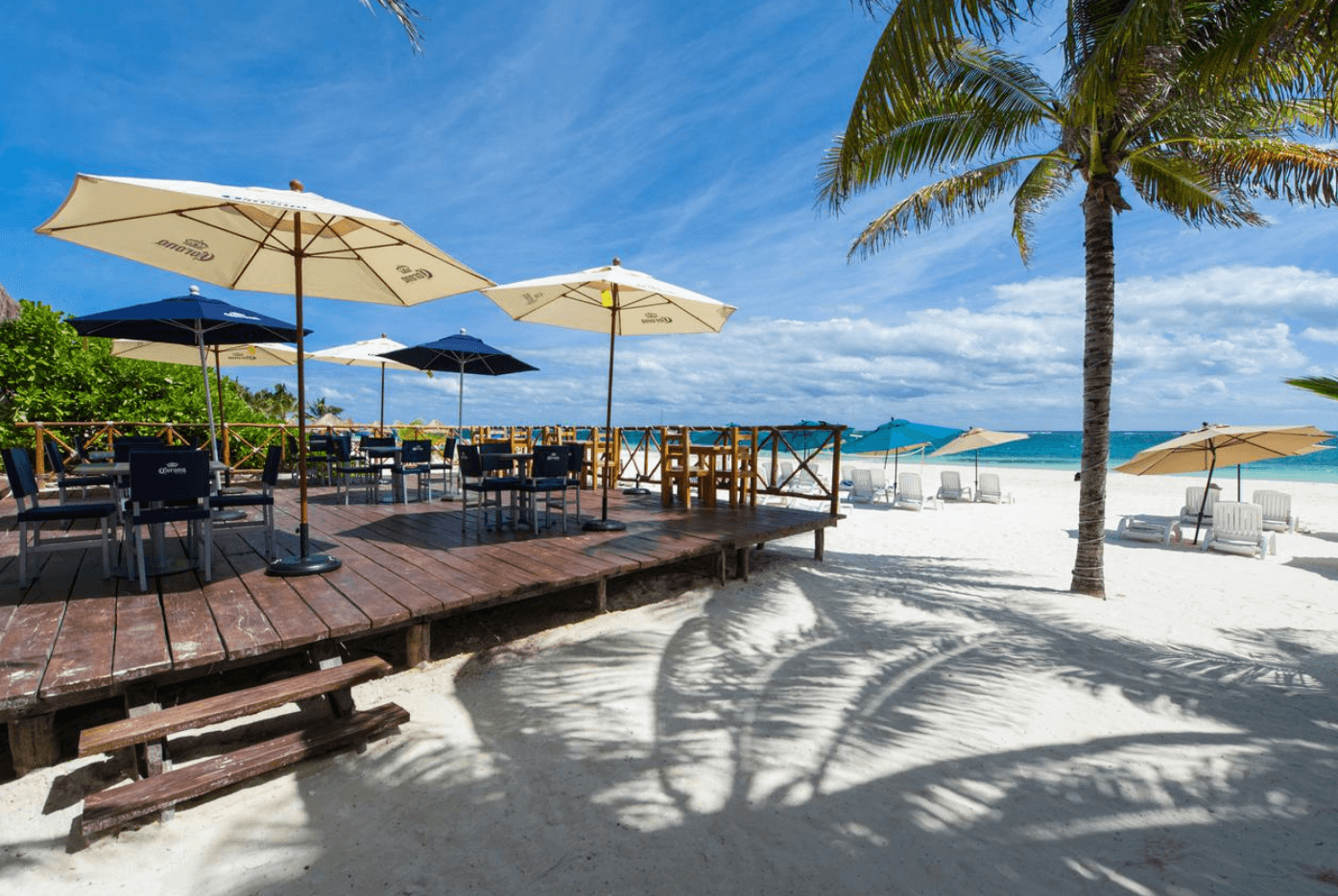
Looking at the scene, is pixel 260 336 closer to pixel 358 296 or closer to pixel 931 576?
pixel 358 296

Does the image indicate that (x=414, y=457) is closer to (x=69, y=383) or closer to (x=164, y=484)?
(x=164, y=484)

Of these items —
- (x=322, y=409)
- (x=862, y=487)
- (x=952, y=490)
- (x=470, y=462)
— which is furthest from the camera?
(x=322, y=409)

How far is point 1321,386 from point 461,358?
9.30 m

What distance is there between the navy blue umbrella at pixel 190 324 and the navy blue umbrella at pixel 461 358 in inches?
77.9

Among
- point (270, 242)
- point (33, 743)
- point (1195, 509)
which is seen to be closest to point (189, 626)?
point (33, 743)

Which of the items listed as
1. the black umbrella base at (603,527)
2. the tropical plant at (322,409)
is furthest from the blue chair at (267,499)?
the tropical plant at (322,409)

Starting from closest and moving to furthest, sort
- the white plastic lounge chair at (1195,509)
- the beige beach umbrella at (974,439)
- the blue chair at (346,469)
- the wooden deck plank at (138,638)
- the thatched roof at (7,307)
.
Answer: the wooden deck plank at (138,638)
the blue chair at (346,469)
the white plastic lounge chair at (1195,509)
the thatched roof at (7,307)
the beige beach umbrella at (974,439)

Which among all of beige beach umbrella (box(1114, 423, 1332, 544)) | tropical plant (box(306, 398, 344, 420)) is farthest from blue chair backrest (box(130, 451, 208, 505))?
tropical plant (box(306, 398, 344, 420))

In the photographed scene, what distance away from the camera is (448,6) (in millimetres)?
5445

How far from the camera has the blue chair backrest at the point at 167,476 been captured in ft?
11.5

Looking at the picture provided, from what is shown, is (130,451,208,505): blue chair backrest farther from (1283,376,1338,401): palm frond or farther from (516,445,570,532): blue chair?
(1283,376,1338,401): palm frond

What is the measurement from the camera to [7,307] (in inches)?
556

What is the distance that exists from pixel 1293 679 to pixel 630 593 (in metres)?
5.39

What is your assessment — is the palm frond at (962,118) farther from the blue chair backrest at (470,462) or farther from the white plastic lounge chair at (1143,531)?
the white plastic lounge chair at (1143,531)
